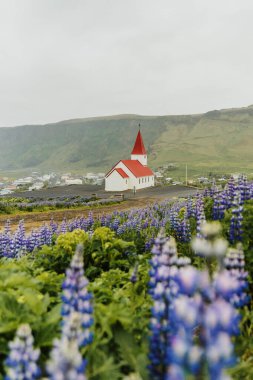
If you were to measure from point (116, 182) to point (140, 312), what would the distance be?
58.0 m

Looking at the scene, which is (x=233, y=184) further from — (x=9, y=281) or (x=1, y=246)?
(x=1, y=246)

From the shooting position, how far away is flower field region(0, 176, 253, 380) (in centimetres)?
199

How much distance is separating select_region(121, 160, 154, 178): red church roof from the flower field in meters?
54.5

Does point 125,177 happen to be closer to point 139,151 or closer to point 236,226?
point 139,151

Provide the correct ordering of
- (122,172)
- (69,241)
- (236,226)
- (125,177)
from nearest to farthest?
(236,226), (69,241), (125,177), (122,172)

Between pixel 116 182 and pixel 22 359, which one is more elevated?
pixel 22 359

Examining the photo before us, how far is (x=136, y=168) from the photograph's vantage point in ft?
216

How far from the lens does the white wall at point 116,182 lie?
2438 inches

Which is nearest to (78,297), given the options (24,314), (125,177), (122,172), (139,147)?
(24,314)

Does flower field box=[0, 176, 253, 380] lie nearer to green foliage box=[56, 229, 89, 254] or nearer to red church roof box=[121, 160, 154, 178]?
green foliage box=[56, 229, 89, 254]

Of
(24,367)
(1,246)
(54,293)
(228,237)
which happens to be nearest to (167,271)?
(24,367)

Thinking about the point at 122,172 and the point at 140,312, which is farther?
the point at 122,172

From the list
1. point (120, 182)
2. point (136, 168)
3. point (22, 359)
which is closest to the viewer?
point (22, 359)

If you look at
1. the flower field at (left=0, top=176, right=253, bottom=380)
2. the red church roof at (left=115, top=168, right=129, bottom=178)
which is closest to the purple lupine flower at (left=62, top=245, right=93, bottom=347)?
the flower field at (left=0, top=176, right=253, bottom=380)
